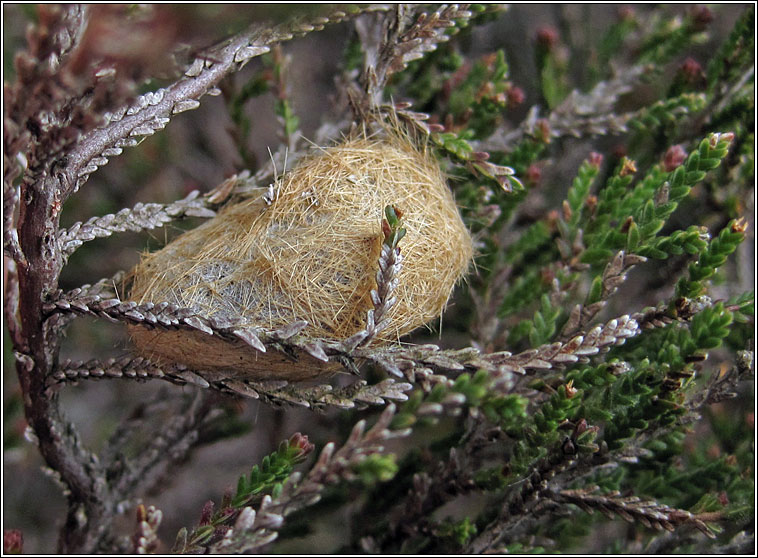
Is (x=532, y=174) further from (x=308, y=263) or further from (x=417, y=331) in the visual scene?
(x=308, y=263)

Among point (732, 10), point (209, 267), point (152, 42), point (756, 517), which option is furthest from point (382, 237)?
point (732, 10)

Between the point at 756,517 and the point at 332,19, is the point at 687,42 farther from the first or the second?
the point at 756,517

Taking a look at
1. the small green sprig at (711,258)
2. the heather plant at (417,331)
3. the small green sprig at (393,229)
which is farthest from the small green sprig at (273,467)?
the small green sprig at (711,258)

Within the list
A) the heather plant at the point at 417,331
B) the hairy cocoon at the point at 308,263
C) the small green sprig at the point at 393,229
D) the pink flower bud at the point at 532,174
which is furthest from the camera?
the pink flower bud at the point at 532,174

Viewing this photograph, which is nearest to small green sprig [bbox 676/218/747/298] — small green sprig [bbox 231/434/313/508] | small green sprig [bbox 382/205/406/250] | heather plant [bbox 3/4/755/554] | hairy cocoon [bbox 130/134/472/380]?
heather plant [bbox 3/4/755/554]

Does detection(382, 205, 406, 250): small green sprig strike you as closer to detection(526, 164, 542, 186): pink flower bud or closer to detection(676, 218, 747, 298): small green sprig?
detection(676, 218, 747, 298): small green sprig

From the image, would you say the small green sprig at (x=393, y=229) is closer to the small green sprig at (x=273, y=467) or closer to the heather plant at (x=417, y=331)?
the heather plant at (x=417, y=331)

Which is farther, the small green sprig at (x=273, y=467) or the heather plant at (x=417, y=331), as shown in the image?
the small green sprig at (x=273, y=467)
